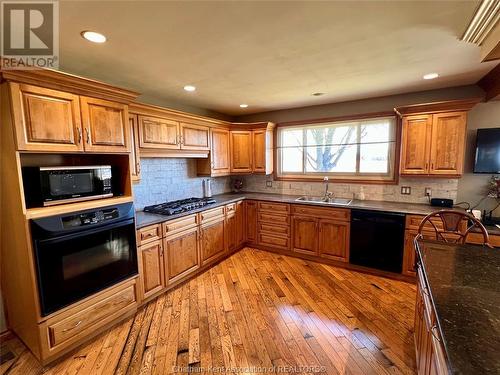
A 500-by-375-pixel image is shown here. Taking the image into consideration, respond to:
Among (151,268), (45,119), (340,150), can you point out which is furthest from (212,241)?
(340,150)

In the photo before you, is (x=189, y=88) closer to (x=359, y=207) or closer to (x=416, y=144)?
(x=359, y=207)

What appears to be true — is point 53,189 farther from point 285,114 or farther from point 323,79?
point 285,114

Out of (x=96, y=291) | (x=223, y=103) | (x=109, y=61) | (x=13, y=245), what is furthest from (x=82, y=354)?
(x=223, y=103)

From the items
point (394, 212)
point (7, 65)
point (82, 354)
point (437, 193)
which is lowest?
point (82, 354)

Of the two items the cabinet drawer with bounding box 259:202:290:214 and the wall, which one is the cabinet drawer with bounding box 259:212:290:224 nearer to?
the cabinet drawer with bounding box 259:202:290:214

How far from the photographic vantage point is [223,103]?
3.73 metres

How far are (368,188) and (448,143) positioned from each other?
45.3 inches

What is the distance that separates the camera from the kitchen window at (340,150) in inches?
142

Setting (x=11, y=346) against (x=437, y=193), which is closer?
(x=11, y=346)

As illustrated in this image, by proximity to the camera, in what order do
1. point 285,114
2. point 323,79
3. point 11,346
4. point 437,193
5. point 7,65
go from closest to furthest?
point 7,65, point 11,346, point 323,79, point 437,193, point 285,114

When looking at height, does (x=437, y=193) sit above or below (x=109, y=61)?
below

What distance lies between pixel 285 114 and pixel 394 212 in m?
2.41

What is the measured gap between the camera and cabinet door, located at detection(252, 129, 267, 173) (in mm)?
4161

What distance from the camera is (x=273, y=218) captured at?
3.91 m
